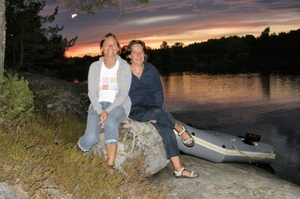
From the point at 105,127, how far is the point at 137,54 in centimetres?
174

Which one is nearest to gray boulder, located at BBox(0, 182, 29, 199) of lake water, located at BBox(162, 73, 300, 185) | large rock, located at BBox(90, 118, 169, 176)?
large rock, located at BBox(90, 118, 169, 176)

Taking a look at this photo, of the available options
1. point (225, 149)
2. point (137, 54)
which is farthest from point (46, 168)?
point (225, 149)

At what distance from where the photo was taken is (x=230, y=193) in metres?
5.96

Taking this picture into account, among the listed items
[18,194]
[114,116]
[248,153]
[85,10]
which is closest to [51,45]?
[85,10]

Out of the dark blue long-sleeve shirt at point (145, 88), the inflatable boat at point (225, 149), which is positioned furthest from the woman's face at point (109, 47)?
the inflatable boat at point (225, 149)

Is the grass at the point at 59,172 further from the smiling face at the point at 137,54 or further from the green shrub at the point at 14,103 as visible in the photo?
the smiling face at the point at 137,54

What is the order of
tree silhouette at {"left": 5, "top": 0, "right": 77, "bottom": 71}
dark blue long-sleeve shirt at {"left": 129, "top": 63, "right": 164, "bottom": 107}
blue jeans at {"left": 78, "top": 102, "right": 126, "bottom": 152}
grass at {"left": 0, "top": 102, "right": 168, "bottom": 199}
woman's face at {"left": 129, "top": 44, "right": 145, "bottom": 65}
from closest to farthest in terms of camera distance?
1. grass at {"left": 0, "top": 102, "right": 168, "bottom": 199}
2. blue jeans at {"left": 78, "top": 102, "right": 126, "bottom": 152}
3. woman's face at {"left": 129, "top": 44, "right": 145, "bottom": 65}
4. dark blue long-sleeve shirt at {"left": 129, "top": 63, "right": 164, "bottom": 107}
5. tree silhouette at {"left": 5, "top": 0, "right": 77, "bottom": 71}

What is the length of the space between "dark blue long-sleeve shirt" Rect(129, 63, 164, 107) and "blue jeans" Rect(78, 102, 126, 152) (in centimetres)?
72

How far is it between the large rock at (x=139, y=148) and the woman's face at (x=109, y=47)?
1433 mm

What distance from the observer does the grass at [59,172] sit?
3.99m

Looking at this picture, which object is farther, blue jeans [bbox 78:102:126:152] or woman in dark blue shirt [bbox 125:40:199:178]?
woman in dark blue shirt [bbox 125:40:199:178]

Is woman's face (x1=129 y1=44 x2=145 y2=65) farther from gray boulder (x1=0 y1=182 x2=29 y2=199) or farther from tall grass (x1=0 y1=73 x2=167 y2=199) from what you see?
gray boulder (x1=0 y1=182 x2=29 y2=199)

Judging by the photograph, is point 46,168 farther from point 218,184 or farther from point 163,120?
point 218,184

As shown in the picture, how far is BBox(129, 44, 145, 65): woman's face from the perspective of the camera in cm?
630
